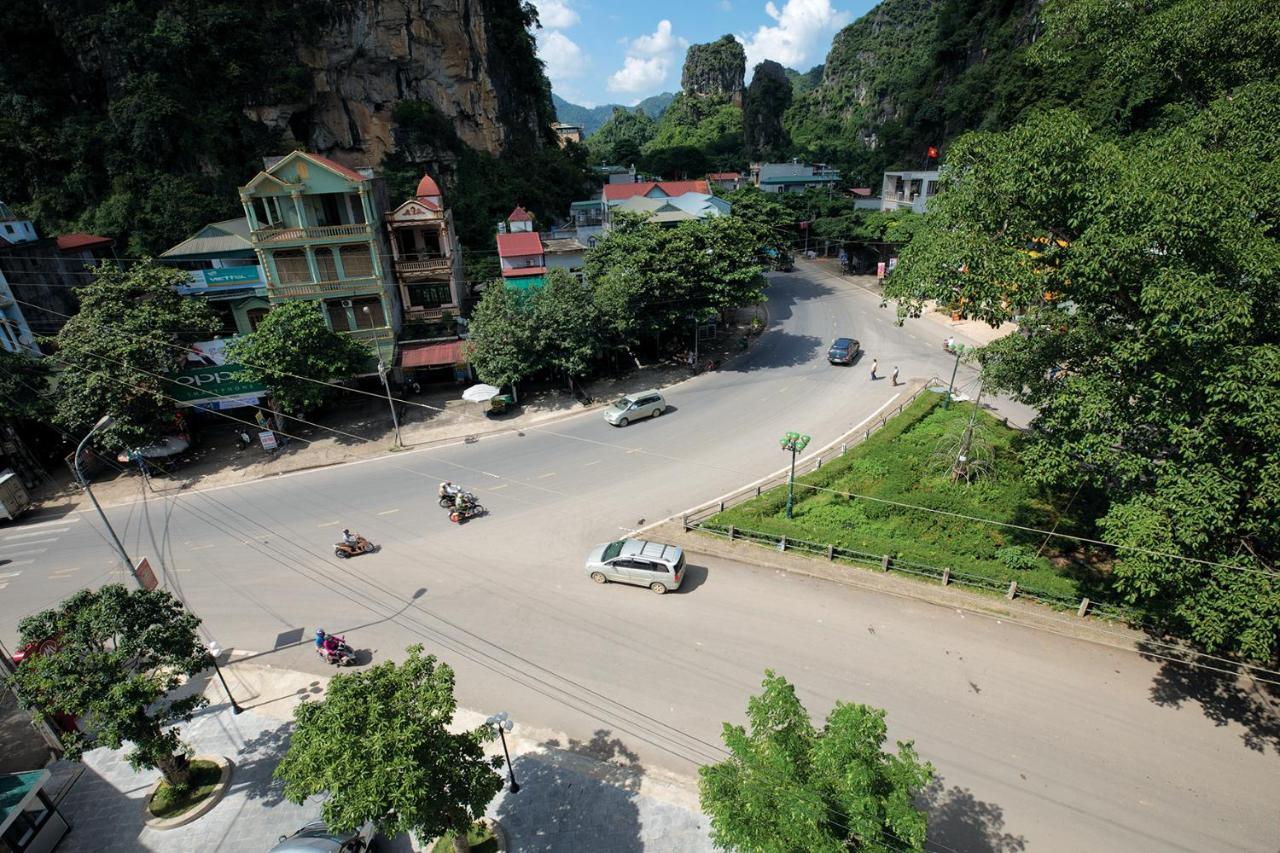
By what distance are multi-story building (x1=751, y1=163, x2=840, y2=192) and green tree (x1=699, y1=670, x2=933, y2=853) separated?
3104 inches

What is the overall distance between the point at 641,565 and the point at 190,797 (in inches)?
490

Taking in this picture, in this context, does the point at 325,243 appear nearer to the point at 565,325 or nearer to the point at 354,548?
the point at 565,325

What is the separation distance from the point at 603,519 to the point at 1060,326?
16.8 metres

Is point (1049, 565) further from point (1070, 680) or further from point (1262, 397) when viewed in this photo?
point (1262, 397)

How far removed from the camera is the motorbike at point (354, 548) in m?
21.2

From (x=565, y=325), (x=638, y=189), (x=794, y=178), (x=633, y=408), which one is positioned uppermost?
(x=794, y=178)

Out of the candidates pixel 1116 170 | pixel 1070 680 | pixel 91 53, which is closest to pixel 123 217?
pixel 91 53

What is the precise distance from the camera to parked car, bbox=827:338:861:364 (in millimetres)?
36375

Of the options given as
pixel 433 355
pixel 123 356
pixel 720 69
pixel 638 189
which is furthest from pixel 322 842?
pixel 720 69

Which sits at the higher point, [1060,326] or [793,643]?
[1060,326]

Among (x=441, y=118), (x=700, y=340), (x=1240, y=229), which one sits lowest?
(x=700, y=340)

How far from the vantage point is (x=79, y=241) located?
36.4 meters

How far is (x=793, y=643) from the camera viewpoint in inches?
663

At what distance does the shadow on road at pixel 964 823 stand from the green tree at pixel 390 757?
929 centimetres
